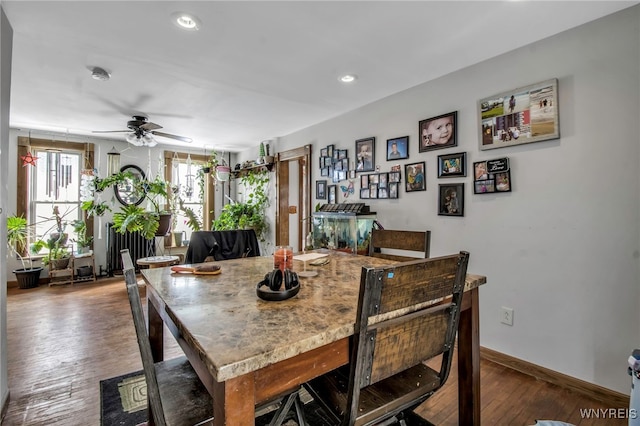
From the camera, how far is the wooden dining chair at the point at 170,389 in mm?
812

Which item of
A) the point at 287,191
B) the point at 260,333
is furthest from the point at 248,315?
the point at 287,191

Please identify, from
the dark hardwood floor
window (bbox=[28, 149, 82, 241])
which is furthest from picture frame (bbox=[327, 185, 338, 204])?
window (bbox=[28, 149, 82, 241])

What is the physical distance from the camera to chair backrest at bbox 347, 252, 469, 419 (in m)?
0.83

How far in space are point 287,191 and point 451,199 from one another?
2.91m

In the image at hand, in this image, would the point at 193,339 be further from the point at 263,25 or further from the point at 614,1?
the point at 614,1

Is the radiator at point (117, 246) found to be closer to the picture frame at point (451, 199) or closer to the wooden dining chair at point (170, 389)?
the wooden dining chair at point (170, 389)

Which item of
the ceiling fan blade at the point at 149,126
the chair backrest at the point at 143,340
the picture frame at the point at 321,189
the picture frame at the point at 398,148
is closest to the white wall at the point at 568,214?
the picture frame at the point at 398,148

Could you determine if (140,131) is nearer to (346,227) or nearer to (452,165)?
(346,227)

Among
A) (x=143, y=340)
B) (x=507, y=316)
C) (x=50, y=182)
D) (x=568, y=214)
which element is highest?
(x=50, y=182)

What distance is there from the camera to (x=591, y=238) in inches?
73.7

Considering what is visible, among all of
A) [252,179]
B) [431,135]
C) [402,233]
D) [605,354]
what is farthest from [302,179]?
[605,354]

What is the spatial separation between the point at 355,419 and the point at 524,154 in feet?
6.97

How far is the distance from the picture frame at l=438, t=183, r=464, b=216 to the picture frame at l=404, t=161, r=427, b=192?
191 millimetres

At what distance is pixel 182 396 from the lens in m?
1.03
